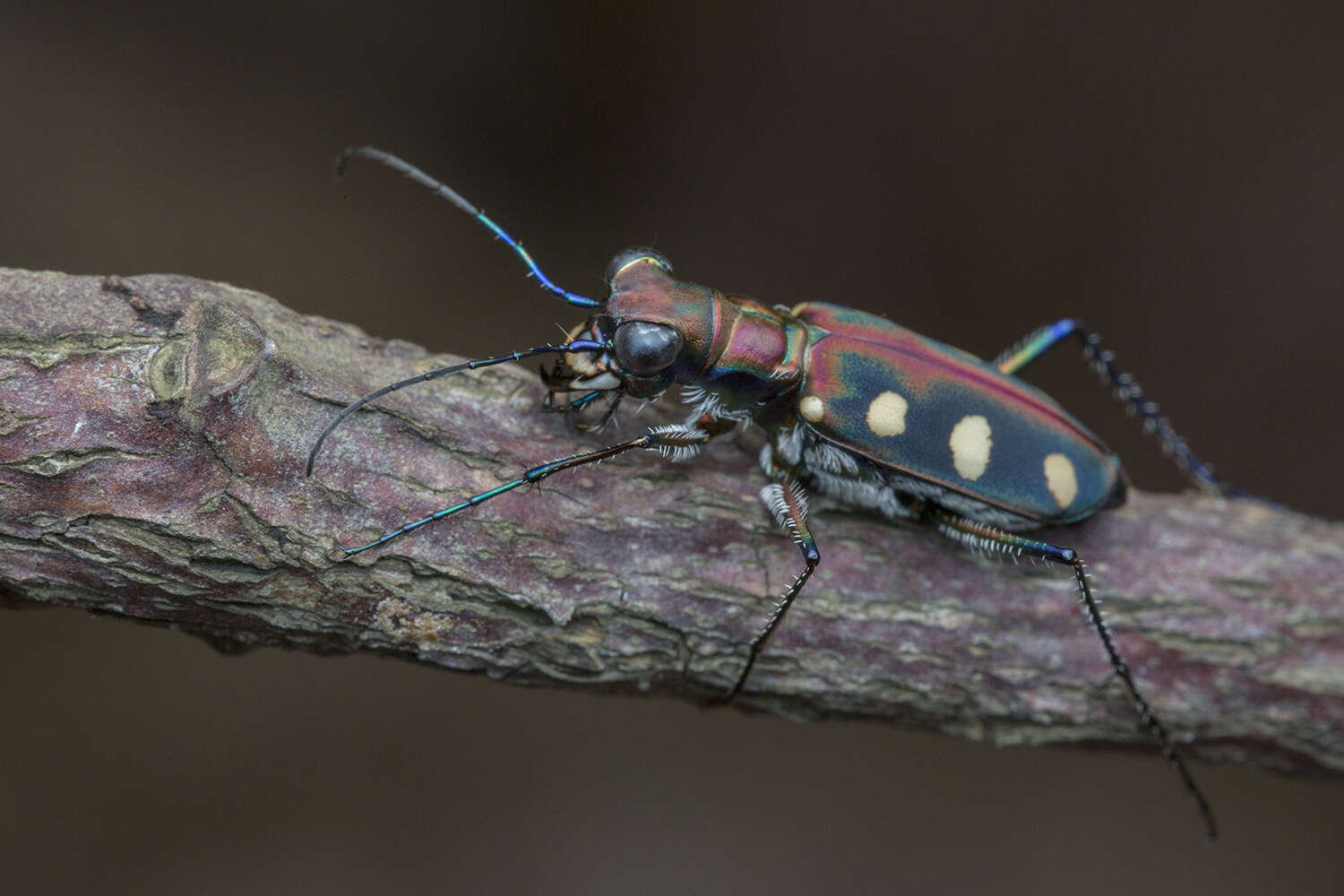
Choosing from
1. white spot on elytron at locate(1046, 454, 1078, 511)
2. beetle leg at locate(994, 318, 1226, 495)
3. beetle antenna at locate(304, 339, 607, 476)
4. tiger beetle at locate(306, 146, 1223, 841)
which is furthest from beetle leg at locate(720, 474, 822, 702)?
beetle leg at locate(994, 318, 1226, 495)

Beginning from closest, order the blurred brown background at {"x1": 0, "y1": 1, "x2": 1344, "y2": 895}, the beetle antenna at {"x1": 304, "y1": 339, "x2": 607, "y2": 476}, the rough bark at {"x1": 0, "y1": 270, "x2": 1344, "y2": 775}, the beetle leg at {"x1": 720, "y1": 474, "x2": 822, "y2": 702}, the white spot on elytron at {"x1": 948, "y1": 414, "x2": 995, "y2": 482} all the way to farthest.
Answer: the rough bark at {"x1": 0, "y1": 270, "x2": 1344, "y2": 775} → the beetle antenna at {"x1": 304, "y1": 339, "x2": 607, "y2": 476} → the beetle leg at {"x1": 720, "y1": 474, "x2": 822, "y2": 702} → the white spot on elytron at {"x1": 948, "y1": 414, "x2": 995, "y2": 482} → the blurred brown background at {"x1": 0, "y1": 1, "x2": 1344, "y2": 895}

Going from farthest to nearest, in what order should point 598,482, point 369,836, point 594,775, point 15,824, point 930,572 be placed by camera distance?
point 594,775 → point 369,836 → point 15,824 → point 930,572 → point 598,482

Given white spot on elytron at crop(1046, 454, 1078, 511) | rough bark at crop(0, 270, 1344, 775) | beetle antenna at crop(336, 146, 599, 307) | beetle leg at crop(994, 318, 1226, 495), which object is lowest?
rough bark at crop(0, 270, 1344, 775)

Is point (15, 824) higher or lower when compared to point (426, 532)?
lower

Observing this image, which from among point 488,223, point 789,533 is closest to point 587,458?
point 789,533

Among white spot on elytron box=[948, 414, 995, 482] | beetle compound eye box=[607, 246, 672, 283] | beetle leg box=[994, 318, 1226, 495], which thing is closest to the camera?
beetle compound eye box=[607, 246, 672, 283]

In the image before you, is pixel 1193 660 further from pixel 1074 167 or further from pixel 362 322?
pixel 362 322

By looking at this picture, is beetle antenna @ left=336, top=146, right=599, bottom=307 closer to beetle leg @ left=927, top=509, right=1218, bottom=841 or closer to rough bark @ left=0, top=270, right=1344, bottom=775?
rough bark @ left=0, top=270, right=1344, bottom=775

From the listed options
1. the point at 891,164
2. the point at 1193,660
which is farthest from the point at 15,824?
the point at 891,164
